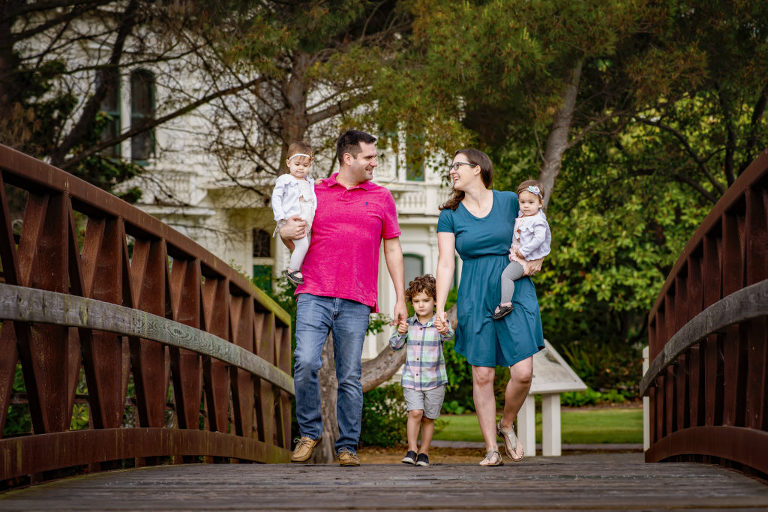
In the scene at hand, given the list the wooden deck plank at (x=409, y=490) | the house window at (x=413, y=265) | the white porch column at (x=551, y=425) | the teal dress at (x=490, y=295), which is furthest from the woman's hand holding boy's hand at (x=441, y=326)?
the house window at (x=413, y=265)

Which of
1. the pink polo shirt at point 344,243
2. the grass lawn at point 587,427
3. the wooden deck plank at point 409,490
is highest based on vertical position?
the pink polo shirt at point 344,243

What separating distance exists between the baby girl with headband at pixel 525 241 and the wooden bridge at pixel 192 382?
36.2 inches

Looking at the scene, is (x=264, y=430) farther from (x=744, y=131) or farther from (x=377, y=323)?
(x=744, y=131)

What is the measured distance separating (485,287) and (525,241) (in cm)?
36

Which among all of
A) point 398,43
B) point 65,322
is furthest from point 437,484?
point 398,43

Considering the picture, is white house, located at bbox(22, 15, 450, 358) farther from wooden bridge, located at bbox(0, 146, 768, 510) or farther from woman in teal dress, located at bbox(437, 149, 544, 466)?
wooden bridge, located at bbox(0, 146, 768, 510)

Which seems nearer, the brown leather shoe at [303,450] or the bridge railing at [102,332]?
the bridge railing at [102,332]

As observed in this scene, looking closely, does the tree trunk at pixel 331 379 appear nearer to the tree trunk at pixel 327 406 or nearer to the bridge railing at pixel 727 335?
the tree trunk at pixel 327 406

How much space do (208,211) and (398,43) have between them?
849 centimetres

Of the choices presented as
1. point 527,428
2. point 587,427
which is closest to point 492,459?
point 527,428

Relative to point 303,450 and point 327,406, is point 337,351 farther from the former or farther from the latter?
point 327,406

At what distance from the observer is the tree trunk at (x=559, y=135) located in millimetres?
12406

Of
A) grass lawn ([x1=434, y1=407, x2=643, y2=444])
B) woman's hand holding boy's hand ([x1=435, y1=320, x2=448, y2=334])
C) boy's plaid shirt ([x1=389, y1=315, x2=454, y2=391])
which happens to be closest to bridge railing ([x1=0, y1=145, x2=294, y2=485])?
boy's plaid shirt ([x1=389, y1=315, x2=454, y2=391])

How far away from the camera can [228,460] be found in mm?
7695
